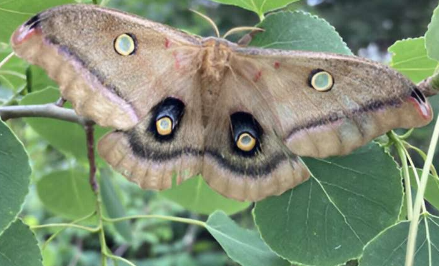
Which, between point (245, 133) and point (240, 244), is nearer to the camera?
point (245, 133)

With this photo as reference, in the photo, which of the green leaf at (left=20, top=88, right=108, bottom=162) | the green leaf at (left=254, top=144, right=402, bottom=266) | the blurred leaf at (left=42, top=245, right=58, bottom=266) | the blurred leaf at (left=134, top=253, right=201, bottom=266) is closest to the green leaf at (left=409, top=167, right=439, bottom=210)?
the green leaf at (left=254, top=144, right=402, bottom=266)

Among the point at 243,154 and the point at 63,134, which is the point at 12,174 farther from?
the point at 63,134

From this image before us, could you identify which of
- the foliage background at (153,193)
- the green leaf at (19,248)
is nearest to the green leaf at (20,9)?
the foliage background at (153,193)

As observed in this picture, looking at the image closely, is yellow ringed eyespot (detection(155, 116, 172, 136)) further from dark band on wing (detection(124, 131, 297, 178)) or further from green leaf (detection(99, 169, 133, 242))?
green leaf (detection(99, 169, 133, 242))

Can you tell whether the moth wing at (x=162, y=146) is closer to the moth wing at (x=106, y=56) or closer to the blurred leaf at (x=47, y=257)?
the moth wing at (x=106, y=56)

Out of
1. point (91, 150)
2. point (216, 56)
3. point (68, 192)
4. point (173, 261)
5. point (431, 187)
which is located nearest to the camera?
point (216, 56)

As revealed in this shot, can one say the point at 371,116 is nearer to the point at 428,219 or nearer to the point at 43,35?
the point at 428,219

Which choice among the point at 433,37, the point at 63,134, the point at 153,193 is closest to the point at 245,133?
the point at 433,37
